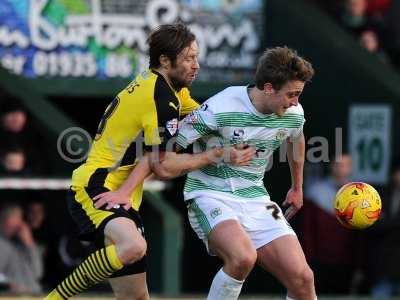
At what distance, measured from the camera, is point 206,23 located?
13758 mm

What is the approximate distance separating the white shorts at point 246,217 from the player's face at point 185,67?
77 centimetres

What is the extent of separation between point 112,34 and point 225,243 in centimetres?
517

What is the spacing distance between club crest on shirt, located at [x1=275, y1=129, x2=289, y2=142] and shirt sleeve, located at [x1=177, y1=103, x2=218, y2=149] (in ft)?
1.36

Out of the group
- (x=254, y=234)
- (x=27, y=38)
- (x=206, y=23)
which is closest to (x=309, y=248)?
(x=206, y=23)

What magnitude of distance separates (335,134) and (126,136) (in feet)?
18.7

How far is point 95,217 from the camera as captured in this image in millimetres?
8734

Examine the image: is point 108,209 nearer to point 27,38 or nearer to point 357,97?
point 27,38

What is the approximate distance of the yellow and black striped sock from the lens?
854cm

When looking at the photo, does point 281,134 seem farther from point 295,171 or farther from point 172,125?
point 172,125

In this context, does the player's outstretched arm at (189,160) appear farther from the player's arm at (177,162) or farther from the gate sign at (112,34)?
the gate sign at (112,34)

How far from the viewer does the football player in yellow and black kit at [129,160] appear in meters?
8.62

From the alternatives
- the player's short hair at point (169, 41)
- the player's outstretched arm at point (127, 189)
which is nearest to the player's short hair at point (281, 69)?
the player's short hair at point (169, 41)

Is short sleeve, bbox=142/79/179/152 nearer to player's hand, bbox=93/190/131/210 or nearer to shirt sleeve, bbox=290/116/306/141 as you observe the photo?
player's hand, bbox=93/190/131/210

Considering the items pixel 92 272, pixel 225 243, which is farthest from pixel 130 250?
pixel 225 243
